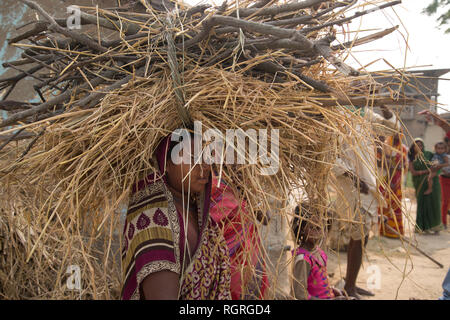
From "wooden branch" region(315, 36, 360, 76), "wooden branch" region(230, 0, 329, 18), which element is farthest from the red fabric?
"wooden branch" region(230, 0, 329, 18)

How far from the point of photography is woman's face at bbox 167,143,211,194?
5.02ft

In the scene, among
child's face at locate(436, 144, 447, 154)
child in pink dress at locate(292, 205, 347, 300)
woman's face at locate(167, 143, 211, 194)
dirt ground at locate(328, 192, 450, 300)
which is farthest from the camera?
child's face at locate(436, 144, 447, 154)

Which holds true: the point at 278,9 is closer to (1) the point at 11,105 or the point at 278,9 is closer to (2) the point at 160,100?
(2) the point at 160,100

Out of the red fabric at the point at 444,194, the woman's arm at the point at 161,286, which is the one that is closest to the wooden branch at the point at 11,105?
the woman's arm at the point at 161,286

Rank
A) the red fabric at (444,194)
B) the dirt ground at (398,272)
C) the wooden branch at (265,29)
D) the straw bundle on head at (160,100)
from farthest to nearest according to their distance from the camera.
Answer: the red fabric at (444,194) → the dirt ground at (398,272) → the straw bundle on head at (160,100) → the wooden branch at (265,29)

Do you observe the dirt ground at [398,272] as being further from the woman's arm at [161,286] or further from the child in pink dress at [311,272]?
the woman's arm at [161,286]

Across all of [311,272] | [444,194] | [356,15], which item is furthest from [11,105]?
[444,194]

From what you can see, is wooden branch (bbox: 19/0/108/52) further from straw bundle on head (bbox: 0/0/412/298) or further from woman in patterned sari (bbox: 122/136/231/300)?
woman in patterned sari (bbox: 122/136/231/300)

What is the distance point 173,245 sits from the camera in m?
1.45

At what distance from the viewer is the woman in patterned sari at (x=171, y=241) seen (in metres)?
1.38

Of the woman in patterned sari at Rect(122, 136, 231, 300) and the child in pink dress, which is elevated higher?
the woman in patterned sari at Rect(122, 136, 231, 300)

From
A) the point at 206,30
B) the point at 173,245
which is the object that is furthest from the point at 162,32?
the point at 173,245

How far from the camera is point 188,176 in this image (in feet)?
5.00
